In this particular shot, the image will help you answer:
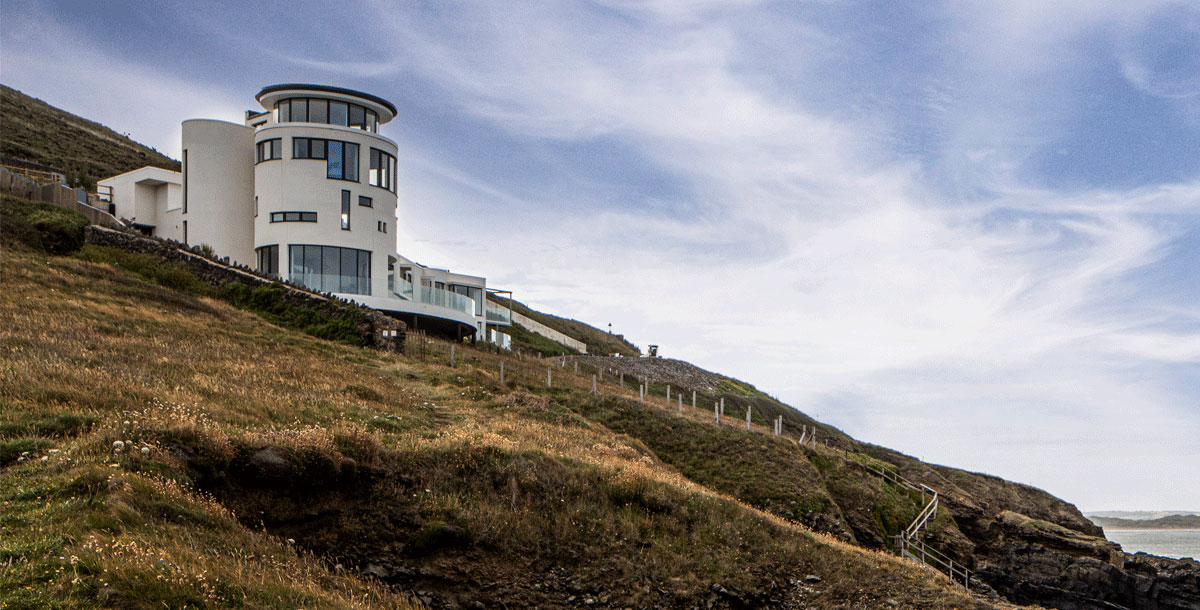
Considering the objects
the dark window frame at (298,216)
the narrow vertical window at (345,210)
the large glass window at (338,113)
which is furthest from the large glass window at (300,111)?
the dark window frame at (298,216)

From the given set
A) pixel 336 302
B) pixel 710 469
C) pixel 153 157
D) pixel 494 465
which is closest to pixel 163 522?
pixel 494 465

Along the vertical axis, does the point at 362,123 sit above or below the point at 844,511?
above

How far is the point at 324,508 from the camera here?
1525cm

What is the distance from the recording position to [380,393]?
25344 mm

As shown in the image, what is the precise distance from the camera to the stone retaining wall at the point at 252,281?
3616cm

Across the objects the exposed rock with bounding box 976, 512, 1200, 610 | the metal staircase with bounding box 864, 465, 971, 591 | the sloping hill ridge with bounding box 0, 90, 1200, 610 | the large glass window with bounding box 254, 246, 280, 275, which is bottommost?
the exposed rock with bounding box 976, 512, 1200, 610

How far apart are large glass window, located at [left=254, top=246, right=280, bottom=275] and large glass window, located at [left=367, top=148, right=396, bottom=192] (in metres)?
6.26

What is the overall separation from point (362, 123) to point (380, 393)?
2672 cm

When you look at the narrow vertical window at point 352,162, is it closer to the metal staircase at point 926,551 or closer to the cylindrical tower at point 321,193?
the cylindrical tower at point 321,193

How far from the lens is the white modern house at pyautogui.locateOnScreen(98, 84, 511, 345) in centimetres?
4544

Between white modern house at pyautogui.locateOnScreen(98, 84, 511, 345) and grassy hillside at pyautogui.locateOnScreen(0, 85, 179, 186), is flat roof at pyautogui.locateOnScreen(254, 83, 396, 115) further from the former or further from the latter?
grassy hillside at pyautogui.locateOnScreen(0, 85, 179, 186)

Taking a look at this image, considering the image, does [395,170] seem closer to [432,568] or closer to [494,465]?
[494,465]

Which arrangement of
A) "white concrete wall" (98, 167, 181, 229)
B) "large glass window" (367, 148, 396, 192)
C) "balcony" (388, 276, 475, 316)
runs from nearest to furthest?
"balcony" (388, 276, 475, 316), "large glass window" (367, 148, 396, 192), "white concrete wall" (98, 167, 181, 229)

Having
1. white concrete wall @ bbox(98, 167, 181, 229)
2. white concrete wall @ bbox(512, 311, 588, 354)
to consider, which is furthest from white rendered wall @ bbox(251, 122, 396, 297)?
white concrete wall @ bbox(512, 311, 588, 354)
